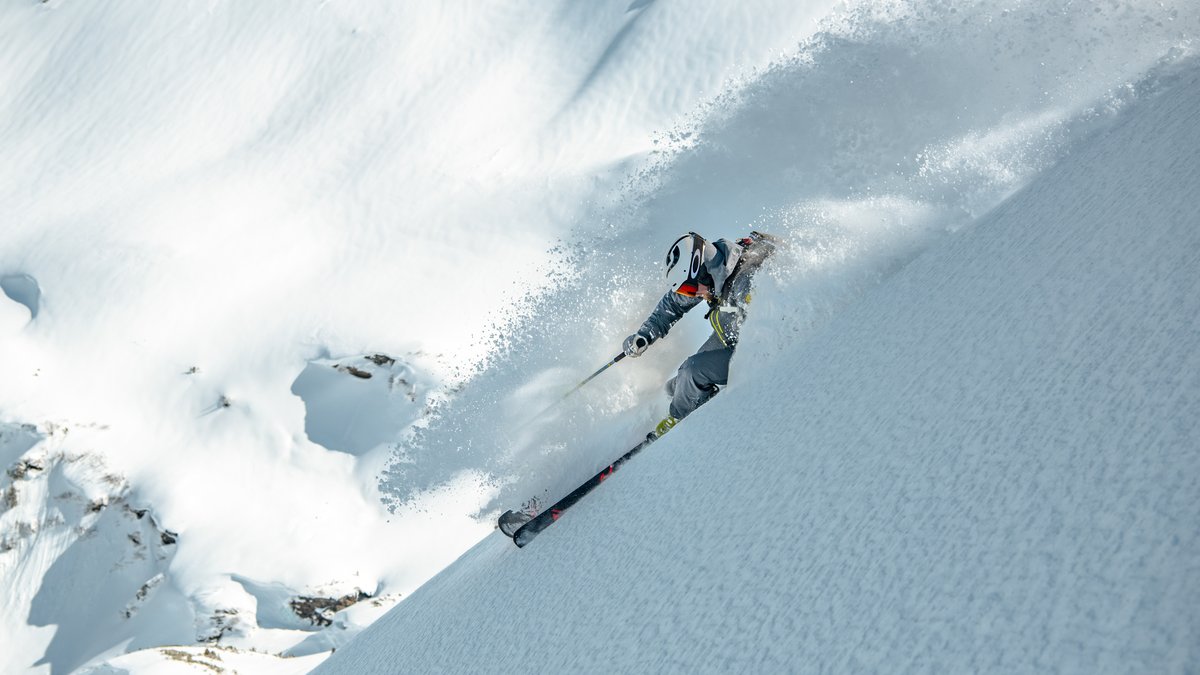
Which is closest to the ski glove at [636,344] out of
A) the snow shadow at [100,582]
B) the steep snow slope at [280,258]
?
the steep snow slope at [280,258]

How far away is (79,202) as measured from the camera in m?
16.9

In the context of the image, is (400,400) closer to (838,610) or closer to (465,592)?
(465,592)

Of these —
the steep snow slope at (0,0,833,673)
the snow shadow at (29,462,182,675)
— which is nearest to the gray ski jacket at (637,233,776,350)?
the steep snow slope at (0,0,833,673)

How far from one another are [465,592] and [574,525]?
71 centimetres

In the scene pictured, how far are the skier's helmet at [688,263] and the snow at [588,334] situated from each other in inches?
27.4

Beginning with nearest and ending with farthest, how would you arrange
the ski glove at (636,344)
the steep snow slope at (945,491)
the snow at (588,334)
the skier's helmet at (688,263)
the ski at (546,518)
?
the steep snow slope at (945,491) < the snow at (588,334) < the ski at (546,518) < the skier's helmet at (688,263) < the ski glove at (636,344)

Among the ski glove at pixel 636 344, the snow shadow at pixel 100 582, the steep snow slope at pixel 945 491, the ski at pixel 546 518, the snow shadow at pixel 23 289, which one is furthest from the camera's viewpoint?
the snow shadow at pixel 23 289

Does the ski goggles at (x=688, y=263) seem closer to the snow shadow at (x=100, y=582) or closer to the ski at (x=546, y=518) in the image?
the ski at (x=546, y=518)

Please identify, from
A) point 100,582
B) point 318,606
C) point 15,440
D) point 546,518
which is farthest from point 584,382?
point 15,440

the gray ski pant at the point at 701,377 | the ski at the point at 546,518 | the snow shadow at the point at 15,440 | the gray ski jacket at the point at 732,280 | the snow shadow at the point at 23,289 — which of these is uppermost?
the snow shadow at the point at 23,289

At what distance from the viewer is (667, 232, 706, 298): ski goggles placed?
5594mm

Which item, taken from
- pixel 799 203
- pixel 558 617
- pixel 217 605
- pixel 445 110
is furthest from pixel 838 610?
pixel 445 110

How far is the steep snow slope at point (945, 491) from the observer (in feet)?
5.52

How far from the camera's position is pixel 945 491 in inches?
87.5
